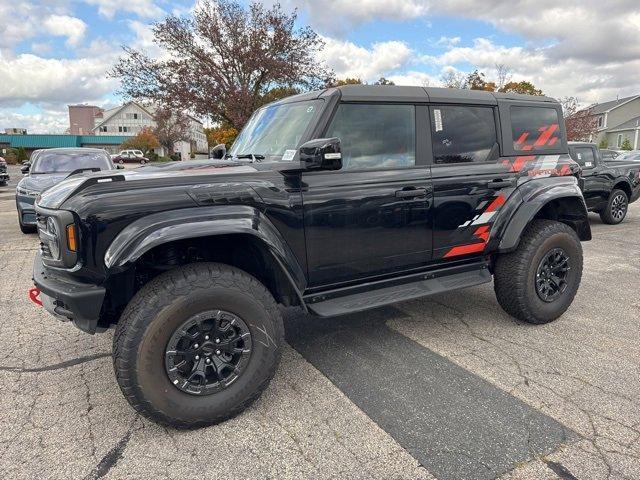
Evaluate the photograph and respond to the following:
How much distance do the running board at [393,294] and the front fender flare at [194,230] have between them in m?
0.36

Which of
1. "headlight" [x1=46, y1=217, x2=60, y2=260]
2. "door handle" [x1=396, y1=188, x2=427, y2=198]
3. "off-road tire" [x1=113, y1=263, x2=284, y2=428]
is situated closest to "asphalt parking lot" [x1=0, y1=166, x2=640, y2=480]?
"off-road tire" [x1=113, y1=263, x2=284, y2=428]

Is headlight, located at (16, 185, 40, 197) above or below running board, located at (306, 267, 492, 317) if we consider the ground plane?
above

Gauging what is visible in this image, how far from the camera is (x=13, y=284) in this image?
17.4ft

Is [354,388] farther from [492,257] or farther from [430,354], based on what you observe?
[492,257]

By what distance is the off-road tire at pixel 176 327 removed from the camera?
2.32 metres

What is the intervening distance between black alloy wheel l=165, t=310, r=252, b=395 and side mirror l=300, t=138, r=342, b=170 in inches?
39.1

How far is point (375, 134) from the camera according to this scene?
3213 millimetres

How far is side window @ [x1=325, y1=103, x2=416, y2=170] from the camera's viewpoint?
10.2ft

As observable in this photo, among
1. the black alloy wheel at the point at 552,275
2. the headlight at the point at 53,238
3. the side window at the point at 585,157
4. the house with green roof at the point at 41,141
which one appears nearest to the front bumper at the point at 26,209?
the headlight at the point at 53,238

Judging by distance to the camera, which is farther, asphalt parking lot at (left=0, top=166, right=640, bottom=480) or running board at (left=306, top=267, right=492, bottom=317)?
running board at (left=306, top=267, right=492, bottom=317)

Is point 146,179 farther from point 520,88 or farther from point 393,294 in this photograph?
point 520,88

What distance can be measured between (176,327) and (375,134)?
6.16 feet

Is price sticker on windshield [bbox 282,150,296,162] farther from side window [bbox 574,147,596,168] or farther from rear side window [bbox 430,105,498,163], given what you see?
side window [bbox 574,147,596,168]

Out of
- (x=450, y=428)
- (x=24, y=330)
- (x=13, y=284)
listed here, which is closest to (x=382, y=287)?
(x=450, y=428)
